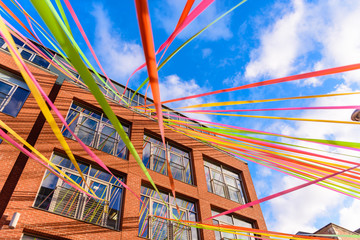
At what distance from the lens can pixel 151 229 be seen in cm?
871

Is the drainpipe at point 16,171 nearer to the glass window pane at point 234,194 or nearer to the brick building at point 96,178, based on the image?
the brick building at point 96,178

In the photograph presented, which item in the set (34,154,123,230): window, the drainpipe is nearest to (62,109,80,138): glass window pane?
the drainpipe

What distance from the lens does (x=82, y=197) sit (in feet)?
26.1

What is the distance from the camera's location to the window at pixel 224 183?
1272 centimetres

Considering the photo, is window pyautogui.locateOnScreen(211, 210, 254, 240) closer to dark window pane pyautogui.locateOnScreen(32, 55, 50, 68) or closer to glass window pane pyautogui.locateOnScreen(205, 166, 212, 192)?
glass window pane pyautogui.locateOnScreen(205, 166, 212, 192)

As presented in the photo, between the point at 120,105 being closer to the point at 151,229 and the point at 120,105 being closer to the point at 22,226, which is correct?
the point at 151,229

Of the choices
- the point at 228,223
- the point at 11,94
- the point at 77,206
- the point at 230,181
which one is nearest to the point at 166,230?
the point at 77,206

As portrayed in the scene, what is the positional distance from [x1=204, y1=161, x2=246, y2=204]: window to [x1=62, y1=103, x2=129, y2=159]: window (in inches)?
193

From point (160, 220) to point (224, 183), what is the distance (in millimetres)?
5184

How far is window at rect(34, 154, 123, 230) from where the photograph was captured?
7.36 meters

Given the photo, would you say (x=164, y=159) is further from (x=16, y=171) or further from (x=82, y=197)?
(x=16, y=171)

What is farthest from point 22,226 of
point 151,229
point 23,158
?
point 151,229

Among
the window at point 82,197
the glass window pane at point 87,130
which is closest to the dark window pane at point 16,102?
the window at point 82,197

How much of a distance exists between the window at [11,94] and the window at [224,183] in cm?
880
